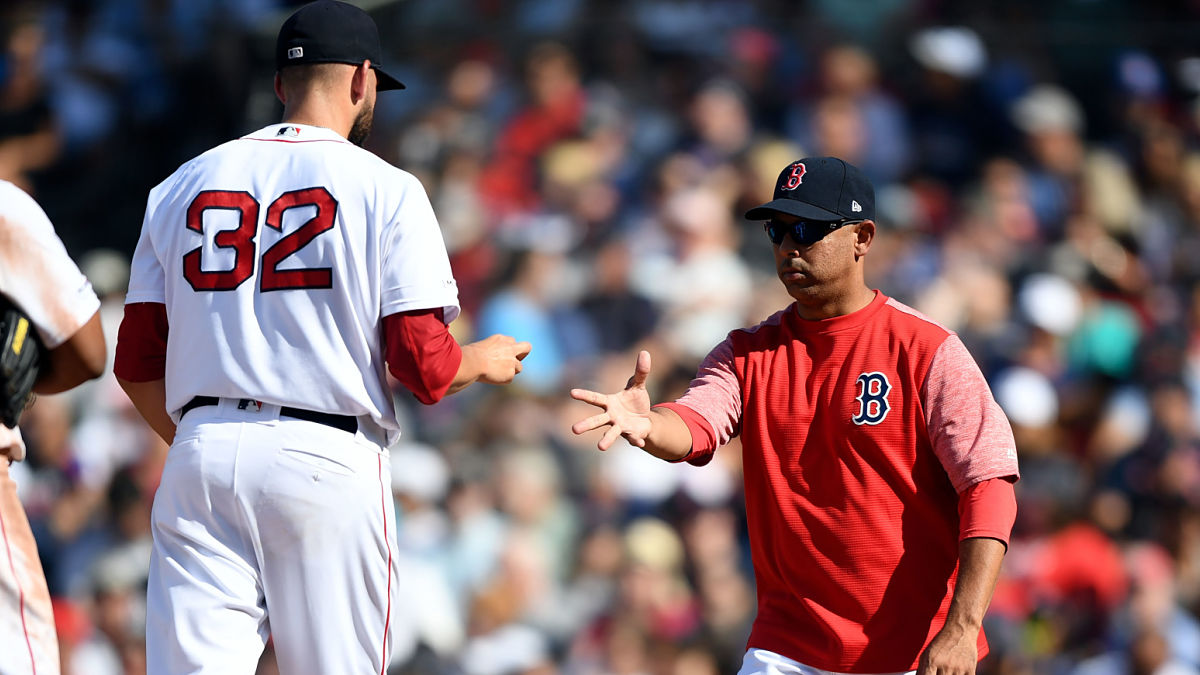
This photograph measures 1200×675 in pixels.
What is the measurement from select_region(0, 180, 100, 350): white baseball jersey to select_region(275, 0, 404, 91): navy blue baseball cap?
81 centimetres

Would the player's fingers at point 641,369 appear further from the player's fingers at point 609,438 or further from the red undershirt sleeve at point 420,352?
the red undershirt sleeve at point 420,352

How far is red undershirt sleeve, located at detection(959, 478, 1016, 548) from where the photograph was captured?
3.57 m

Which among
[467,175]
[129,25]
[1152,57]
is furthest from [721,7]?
[129,25]

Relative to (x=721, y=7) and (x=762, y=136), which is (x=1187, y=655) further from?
(x=721, y=7)

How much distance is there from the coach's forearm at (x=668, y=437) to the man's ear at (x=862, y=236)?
735 mm

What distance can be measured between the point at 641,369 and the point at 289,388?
94cm

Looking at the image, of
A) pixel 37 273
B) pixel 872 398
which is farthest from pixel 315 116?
pixel 872 398

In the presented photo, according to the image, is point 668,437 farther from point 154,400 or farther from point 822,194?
point 154,400

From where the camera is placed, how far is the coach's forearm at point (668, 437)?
3717 mm

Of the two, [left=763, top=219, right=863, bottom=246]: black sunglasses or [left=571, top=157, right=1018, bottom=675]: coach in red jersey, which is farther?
[left=763, top=219, right=863, bottom=246]: black sunglasses

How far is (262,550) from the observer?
3373 mm

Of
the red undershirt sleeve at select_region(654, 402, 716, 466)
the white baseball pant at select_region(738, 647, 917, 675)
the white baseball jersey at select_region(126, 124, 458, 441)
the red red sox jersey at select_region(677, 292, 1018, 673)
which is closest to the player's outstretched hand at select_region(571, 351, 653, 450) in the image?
the red undershirt sleeve at select_region(654, 402, 716, 466)

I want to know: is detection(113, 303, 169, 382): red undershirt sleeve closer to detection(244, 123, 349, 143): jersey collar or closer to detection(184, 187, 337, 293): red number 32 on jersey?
detection(184, 187, 337, 293): red number 32 on jersey

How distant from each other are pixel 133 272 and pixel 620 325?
18.5 feet
